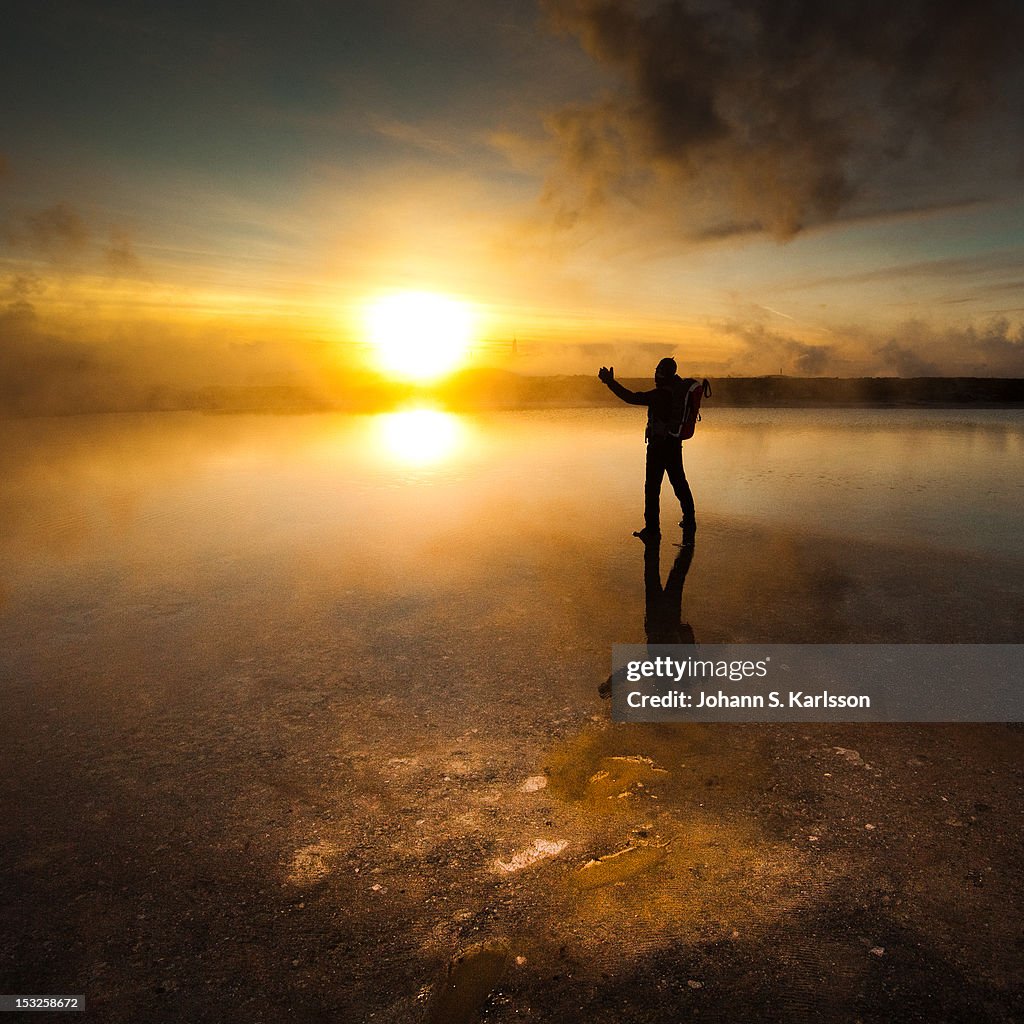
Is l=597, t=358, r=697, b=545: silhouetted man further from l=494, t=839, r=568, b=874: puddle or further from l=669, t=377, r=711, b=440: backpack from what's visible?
l=494, t=839, r=568, b=874: puddle

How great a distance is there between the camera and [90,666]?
16.1 ft

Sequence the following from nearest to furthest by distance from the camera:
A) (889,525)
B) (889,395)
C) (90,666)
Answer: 1. (90,666)
2. (889,525)
3. (889,395)

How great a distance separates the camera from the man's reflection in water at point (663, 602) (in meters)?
5.28

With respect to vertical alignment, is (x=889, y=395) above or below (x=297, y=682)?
above

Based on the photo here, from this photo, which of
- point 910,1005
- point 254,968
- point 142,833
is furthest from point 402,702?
point 910,1005

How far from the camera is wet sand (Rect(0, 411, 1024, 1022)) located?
2.27 metres

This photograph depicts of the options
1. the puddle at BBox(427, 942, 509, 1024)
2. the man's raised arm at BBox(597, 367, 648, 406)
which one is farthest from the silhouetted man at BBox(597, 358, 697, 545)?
the puddle at BBox(427, 942, 509, 1024)

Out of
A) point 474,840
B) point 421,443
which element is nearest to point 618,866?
point 474,840

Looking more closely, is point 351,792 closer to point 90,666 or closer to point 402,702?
point 402,702

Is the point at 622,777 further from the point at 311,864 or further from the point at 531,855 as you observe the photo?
the point at 311,864

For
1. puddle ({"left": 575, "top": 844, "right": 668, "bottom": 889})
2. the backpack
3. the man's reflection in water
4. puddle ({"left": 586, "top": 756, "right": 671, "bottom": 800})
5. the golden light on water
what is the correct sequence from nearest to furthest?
puddle ({"left": 575, "top": 844, "right": 668, "bottom": 889}), puddle ({"left": 586, "top": 756, "right": 671, "bottom": 800}), the man's reflection in water, the backpack, the golden light on water

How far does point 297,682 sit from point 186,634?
1564 mm

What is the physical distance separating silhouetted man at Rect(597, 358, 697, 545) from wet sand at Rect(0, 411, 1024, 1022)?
9.66 feet

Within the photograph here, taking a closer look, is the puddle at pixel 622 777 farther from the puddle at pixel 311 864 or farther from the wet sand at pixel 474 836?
the puddle at pixel 311 864
